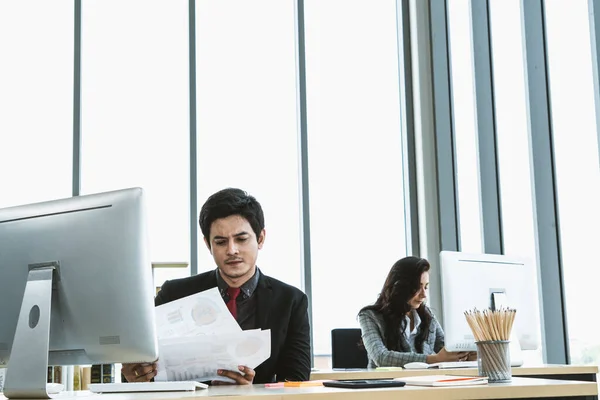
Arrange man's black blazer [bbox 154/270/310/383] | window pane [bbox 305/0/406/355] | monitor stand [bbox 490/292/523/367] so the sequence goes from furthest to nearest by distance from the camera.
Result: window pane [bbox 305/0/406/355] < monitor stand [bbox 490/292/523/367] < man's black blazer [bbox 154/270/310/383]

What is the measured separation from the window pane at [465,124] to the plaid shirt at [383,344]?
96cm

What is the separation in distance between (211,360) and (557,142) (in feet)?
8.06

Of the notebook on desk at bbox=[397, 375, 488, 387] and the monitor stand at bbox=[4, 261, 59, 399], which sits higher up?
the monitor stand at bbox=[4, 261, 59, 399]

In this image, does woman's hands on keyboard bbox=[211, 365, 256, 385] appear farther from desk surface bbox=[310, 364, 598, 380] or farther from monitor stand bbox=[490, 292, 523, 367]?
monitor stand bbox=[490, 292, 523, 367]

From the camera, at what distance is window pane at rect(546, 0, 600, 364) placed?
335 cm

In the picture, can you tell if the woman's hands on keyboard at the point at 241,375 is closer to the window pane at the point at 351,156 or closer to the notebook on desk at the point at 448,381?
the notebook on desk at the point at 448,381

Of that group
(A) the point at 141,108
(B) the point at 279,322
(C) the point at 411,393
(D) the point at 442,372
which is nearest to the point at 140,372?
(B) the point at 279,322

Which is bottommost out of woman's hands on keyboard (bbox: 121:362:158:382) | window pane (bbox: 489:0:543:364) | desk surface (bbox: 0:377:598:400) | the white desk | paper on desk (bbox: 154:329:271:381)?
the white desk

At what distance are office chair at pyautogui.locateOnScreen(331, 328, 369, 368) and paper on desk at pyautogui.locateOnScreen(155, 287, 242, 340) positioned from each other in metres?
1.83

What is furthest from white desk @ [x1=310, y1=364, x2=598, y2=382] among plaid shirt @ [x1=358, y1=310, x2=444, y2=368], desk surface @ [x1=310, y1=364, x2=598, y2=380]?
plaid shirt @ [x1=358, y1=310, x2=444, y2=368]

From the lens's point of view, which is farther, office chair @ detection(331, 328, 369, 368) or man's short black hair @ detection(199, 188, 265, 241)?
office chair @ detection(331, 328, 369, 368)

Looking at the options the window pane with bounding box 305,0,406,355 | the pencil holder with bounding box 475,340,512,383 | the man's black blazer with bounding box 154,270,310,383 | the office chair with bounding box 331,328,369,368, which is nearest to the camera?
the pencil holder with bounding box 475,340,512,383

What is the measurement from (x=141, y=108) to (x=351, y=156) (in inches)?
55.7

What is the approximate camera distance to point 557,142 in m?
3.76
